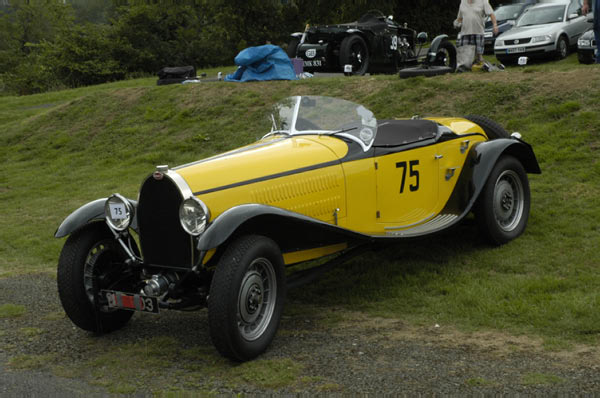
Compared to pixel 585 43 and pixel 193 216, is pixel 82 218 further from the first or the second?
pixel 585 43

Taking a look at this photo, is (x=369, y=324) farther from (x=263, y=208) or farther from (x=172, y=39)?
(x=172, y=39)

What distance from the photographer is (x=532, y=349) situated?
14.3 ft

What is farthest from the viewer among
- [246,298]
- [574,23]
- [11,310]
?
[574,23]

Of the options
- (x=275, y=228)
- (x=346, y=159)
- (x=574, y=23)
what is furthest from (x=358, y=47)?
(x=275, y=228)

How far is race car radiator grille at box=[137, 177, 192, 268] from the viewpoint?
462 cm

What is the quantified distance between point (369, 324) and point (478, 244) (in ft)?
7.17

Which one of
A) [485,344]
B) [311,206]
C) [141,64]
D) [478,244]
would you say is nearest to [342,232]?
[311,206]

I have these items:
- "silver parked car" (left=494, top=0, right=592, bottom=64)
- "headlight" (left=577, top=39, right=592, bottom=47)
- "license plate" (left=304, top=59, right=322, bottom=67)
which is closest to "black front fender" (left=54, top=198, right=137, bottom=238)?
"license plate" (left=304, top=59, right=322, bottom=67)

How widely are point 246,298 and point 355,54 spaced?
11875 mm

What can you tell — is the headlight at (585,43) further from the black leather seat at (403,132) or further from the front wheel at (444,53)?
the black leather seat at (403,132)

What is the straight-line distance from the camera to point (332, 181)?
5379 millimetres

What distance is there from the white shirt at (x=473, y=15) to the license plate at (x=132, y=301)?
395 inches

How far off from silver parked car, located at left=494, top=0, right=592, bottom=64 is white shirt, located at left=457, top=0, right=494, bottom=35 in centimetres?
455

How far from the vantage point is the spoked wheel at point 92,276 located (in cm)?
479
